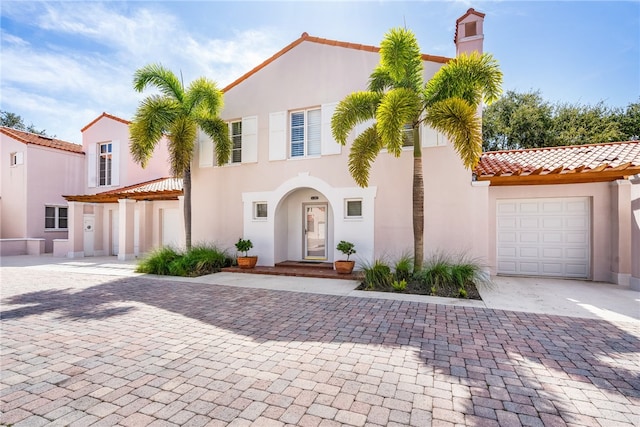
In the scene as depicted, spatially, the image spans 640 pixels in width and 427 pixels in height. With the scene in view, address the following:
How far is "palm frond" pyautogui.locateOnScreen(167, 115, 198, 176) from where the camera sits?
11.3 metres

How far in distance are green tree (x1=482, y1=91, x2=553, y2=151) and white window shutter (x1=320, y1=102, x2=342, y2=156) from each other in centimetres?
1729

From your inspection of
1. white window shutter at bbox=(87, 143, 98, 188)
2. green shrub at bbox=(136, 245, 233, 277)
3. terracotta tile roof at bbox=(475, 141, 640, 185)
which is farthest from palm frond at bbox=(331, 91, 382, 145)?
white window shutter at bbox=(87, 143, 98, 188)

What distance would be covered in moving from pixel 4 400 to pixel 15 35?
1434cm

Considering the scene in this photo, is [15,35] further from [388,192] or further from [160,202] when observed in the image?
[388,192]

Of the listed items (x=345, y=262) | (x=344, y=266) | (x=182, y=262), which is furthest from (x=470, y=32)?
(x=182, y=262)

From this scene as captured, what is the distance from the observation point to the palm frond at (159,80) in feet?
37.2

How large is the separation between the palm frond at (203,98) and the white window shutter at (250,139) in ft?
4.14

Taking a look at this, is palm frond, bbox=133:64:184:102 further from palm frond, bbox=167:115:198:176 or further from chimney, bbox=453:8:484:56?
chimney, bbox=453:8:484:56

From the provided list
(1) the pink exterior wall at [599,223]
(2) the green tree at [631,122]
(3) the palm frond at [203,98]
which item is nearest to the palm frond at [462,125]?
(1) the pink exterior wall at [599,223]

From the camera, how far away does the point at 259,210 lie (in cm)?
1272

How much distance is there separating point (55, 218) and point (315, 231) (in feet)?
63.5

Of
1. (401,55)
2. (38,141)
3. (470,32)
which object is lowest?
(401,55)

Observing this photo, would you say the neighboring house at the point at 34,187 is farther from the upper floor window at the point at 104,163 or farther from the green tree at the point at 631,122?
the green tree at the point at 631,122

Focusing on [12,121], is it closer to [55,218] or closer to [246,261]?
[55,218]
